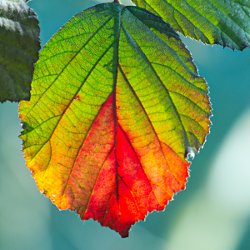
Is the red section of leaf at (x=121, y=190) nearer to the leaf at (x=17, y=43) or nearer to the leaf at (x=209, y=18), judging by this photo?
the leaf at (x=209, y=18)

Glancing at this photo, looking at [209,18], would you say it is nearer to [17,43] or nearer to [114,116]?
[114,116]

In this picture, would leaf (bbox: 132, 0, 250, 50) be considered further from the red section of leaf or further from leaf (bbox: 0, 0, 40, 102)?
leaf (bbox: 0, 0, 40, 102)

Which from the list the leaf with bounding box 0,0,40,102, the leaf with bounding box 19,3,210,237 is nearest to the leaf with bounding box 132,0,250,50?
the leaf with bounding box 19,3,210,237

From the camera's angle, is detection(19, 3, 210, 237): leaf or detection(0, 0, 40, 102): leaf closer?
detection(0, 0, 40, 102): leaf

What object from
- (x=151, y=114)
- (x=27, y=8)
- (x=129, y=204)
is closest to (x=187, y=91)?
(x=151, y=114)

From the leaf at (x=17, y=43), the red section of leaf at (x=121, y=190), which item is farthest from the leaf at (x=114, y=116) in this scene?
A: the leaf at (x=17, y=43)

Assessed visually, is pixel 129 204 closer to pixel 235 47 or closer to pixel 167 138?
pixel 167 138

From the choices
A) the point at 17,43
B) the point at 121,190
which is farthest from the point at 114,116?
the point at 17,43
